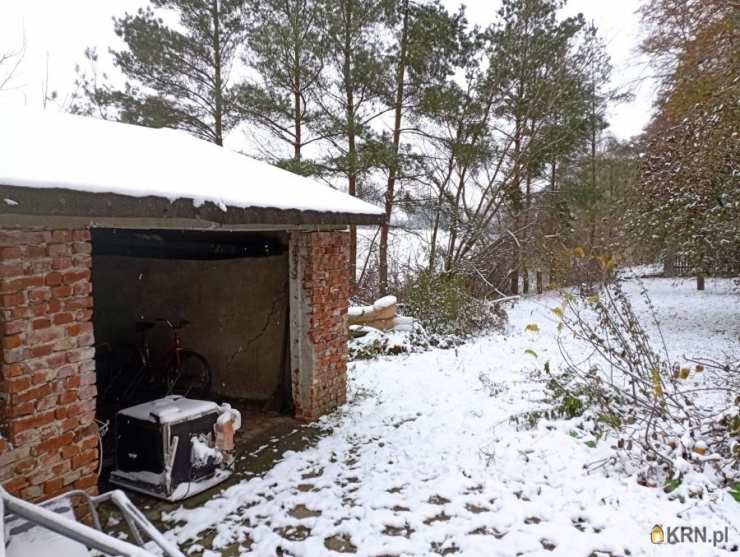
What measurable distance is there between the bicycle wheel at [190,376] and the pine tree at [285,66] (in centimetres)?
659

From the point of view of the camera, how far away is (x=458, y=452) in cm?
444

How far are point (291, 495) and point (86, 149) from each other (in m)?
2.75

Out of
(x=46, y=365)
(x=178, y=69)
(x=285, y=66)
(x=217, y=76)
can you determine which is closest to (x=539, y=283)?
(x=285, y=66)

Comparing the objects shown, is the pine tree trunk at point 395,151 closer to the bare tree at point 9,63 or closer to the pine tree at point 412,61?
the pine tree at point 412,61

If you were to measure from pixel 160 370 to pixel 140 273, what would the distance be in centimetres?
123

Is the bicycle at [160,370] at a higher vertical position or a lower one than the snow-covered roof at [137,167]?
lower

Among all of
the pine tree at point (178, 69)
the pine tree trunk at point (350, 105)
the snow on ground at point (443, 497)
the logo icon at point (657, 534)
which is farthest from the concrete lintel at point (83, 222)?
the pine tree at point (178, 69)

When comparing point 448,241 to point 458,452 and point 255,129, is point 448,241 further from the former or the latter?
point 458,452

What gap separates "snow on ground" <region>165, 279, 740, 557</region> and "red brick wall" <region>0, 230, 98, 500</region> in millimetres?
851

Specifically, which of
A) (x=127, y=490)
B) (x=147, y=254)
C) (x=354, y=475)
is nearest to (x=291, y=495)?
(x=354, y=475)

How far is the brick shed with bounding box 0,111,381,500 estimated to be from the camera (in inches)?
104

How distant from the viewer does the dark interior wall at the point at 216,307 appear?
17.8 feet

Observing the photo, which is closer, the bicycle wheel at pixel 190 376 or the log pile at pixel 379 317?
the bicycle wheel at pixel 190 376

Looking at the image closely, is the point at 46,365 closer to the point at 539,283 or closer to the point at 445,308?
the point at 445,308
